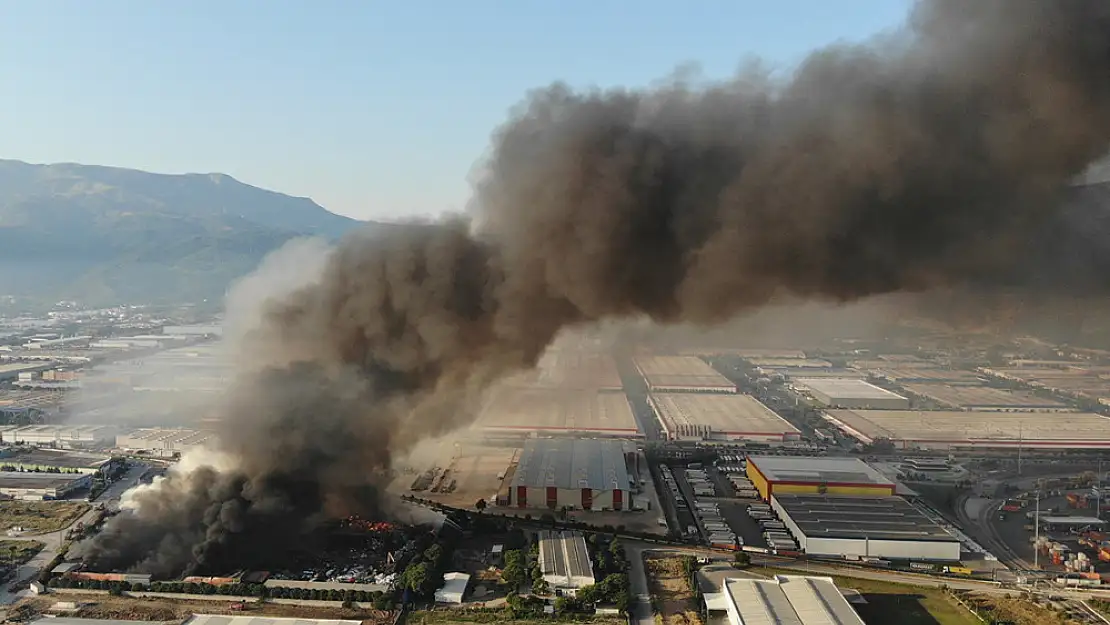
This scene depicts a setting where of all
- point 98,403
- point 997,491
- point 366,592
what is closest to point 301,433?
point 366,592

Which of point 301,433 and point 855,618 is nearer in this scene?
point 855,618

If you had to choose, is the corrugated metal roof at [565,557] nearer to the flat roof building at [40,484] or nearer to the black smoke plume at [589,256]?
the black smoke plume at [589,256]

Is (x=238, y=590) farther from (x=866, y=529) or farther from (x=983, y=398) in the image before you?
(x=983, y=398)

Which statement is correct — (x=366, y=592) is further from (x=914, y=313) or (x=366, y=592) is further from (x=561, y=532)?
A: (x=914, y=313)

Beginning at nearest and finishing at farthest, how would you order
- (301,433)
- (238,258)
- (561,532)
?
1. (301,433)
2. (561,532)
3. (238,258)

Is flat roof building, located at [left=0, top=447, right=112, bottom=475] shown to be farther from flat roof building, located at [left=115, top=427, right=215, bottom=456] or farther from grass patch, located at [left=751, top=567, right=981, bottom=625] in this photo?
grass patch, located at [left=751, top=567, right=981, bottom=625]

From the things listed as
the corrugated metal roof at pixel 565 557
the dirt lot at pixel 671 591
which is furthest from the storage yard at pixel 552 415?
the dirt lot at pixel 671 591

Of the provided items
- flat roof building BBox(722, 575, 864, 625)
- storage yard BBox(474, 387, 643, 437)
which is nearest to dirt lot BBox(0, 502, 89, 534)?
storage yard BBox(474, 387, 643, 437)
